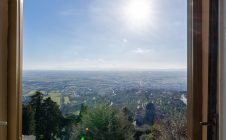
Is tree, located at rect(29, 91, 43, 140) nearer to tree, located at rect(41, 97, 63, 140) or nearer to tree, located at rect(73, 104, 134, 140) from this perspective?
tree, located at rect(41, 97, 63, 140)

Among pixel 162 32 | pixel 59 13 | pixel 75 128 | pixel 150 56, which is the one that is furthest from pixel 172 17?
pixel 75 128

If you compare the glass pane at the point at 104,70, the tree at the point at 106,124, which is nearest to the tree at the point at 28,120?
the glass pane at the point at 104,70

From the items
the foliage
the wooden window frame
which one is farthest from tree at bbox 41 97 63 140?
the wooden window frame

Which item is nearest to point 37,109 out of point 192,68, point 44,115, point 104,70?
point 44,115

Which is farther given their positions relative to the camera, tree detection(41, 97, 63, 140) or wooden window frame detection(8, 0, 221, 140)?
tree detection(41, 97, 63, 140)

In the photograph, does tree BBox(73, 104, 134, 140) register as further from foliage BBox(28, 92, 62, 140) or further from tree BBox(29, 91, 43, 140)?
tree BBox(29, 91, 43, 140)

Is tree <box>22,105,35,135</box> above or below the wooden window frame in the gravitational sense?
below

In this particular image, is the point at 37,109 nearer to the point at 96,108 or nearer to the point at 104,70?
the point at 96,108

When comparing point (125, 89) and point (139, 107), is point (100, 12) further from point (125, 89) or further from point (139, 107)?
point (139, 107)
